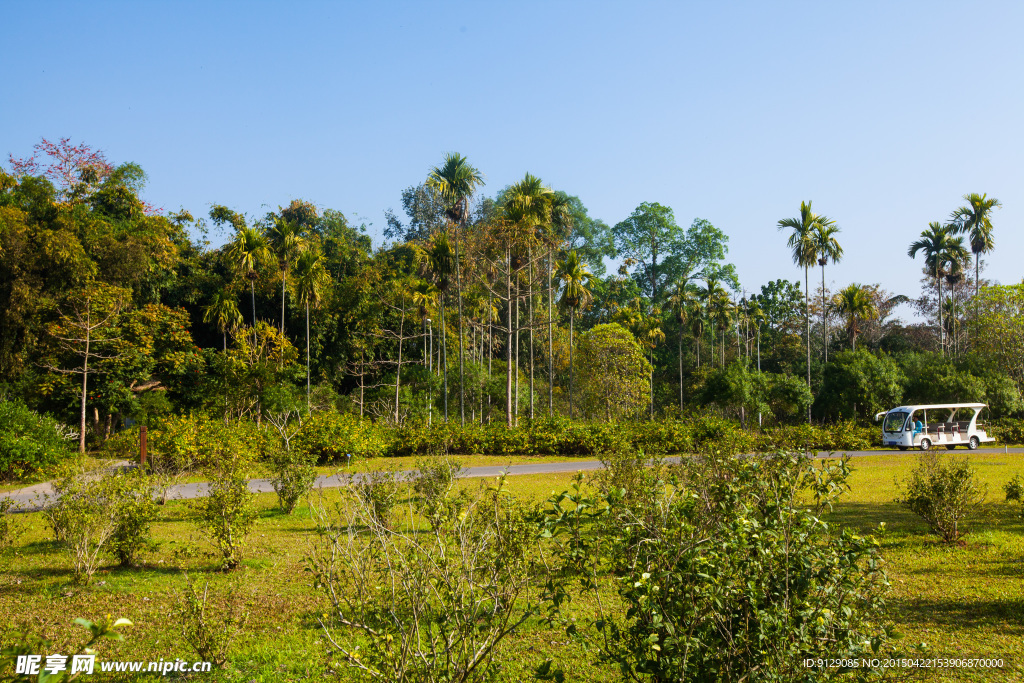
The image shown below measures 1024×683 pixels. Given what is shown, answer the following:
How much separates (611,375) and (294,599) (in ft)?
104

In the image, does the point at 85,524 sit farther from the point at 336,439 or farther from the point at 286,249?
the point at 286,249

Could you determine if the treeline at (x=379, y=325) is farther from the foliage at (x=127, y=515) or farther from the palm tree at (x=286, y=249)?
the foliage at (x=127, y=515)

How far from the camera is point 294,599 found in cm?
728

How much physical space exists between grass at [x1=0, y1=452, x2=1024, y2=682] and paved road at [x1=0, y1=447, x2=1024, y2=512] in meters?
1.49

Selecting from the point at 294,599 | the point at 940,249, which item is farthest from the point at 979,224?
the point at 294,599

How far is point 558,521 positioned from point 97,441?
91.4 ft

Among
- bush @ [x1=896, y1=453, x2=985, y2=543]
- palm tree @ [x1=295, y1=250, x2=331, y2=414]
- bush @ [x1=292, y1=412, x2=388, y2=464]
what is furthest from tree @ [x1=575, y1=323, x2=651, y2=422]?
bush @ [x1=896, y1=453, x2=985, y2=543]

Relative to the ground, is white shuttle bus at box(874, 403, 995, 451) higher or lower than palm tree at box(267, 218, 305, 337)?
lower

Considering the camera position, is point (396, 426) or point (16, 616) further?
point (396, 426)

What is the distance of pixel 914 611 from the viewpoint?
6.62 m

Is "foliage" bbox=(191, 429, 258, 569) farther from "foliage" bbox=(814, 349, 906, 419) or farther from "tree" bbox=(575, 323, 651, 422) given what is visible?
"foliage" bbox=(814, 349, 906, 419)

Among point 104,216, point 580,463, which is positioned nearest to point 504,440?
point 580,463

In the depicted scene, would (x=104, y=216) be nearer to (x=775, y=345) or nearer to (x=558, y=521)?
(x=558, y=521)

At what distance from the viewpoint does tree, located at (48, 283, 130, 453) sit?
80.0ft
